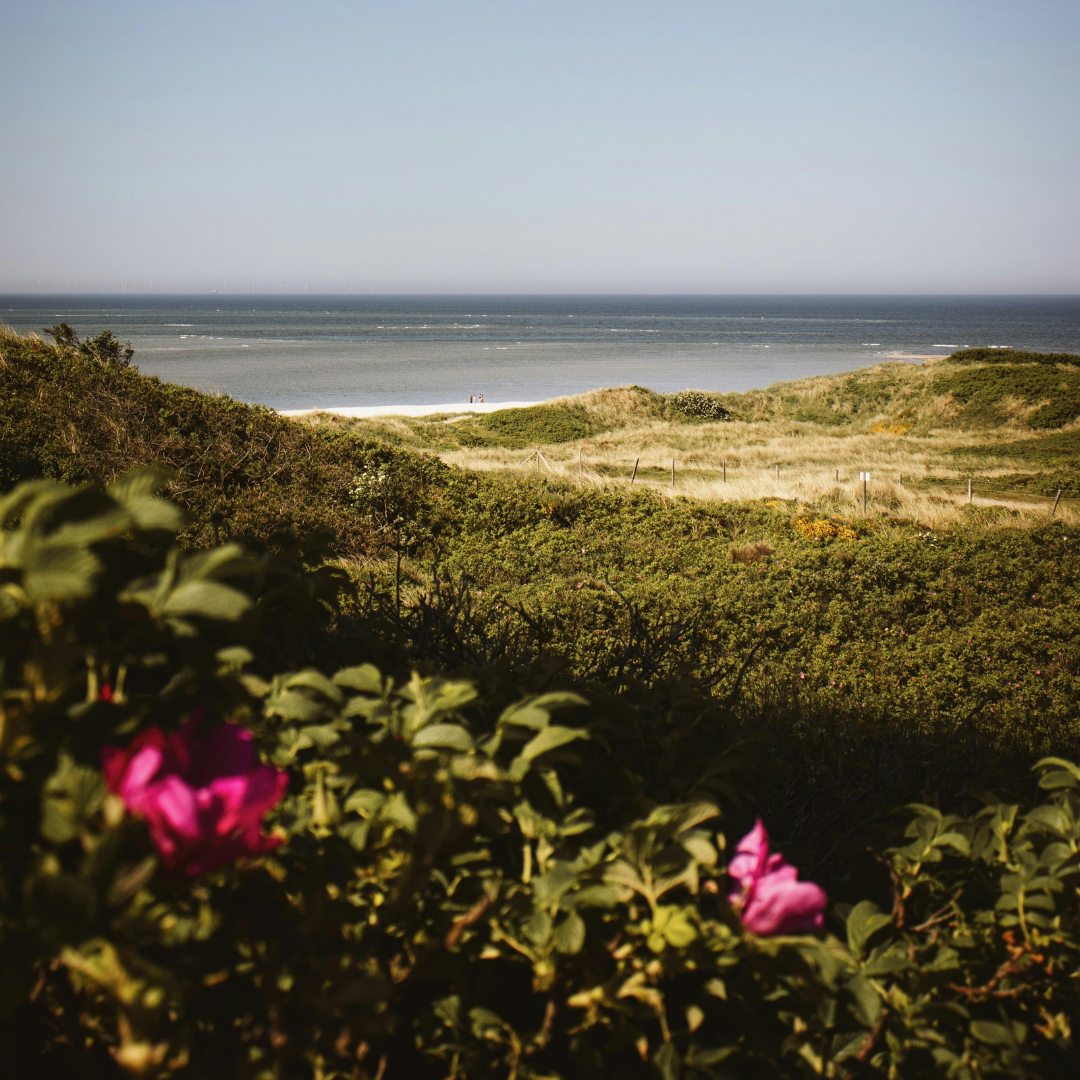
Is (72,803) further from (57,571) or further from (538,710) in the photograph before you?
(538,710)

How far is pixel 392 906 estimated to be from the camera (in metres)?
0.71

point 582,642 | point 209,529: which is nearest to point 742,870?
point 582,642

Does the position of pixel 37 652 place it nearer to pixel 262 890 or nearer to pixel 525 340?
pixel 262 890

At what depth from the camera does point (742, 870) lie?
35.1 inches

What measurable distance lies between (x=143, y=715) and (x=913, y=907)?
4.16 feet

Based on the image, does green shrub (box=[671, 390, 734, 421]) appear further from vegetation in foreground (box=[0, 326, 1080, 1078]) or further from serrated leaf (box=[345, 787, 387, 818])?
serrated leaf (box=[345, 787, 387, 818])

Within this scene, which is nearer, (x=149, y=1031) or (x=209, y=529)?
(x=149, y=1031)

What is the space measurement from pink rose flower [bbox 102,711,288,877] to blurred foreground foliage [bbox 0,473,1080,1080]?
0.03 meters

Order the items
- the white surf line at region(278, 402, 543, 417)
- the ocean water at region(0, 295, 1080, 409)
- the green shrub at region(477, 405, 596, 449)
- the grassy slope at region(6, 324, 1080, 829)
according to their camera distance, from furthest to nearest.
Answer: the ocean water at region(0, 295, 1080, 409) → the white surf line at region(278, 402, 543, 417) → the green shrub at region(477, 405, 596, 449) → the grassy slope at region(6, 324, 1080, 829)

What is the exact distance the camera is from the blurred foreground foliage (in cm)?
64

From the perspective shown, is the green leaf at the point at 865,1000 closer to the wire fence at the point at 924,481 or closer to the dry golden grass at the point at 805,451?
the dry golden grass at the point at 805,451

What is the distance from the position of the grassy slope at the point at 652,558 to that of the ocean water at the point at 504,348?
1606 cm

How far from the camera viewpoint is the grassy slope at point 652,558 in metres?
6.50

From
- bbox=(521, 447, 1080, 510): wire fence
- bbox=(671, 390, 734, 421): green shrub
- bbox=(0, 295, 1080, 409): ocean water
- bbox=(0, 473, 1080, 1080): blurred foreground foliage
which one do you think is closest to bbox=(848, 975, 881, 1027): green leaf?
bbox=(0, 473, 1080, 1080): blurred foreground foliage
